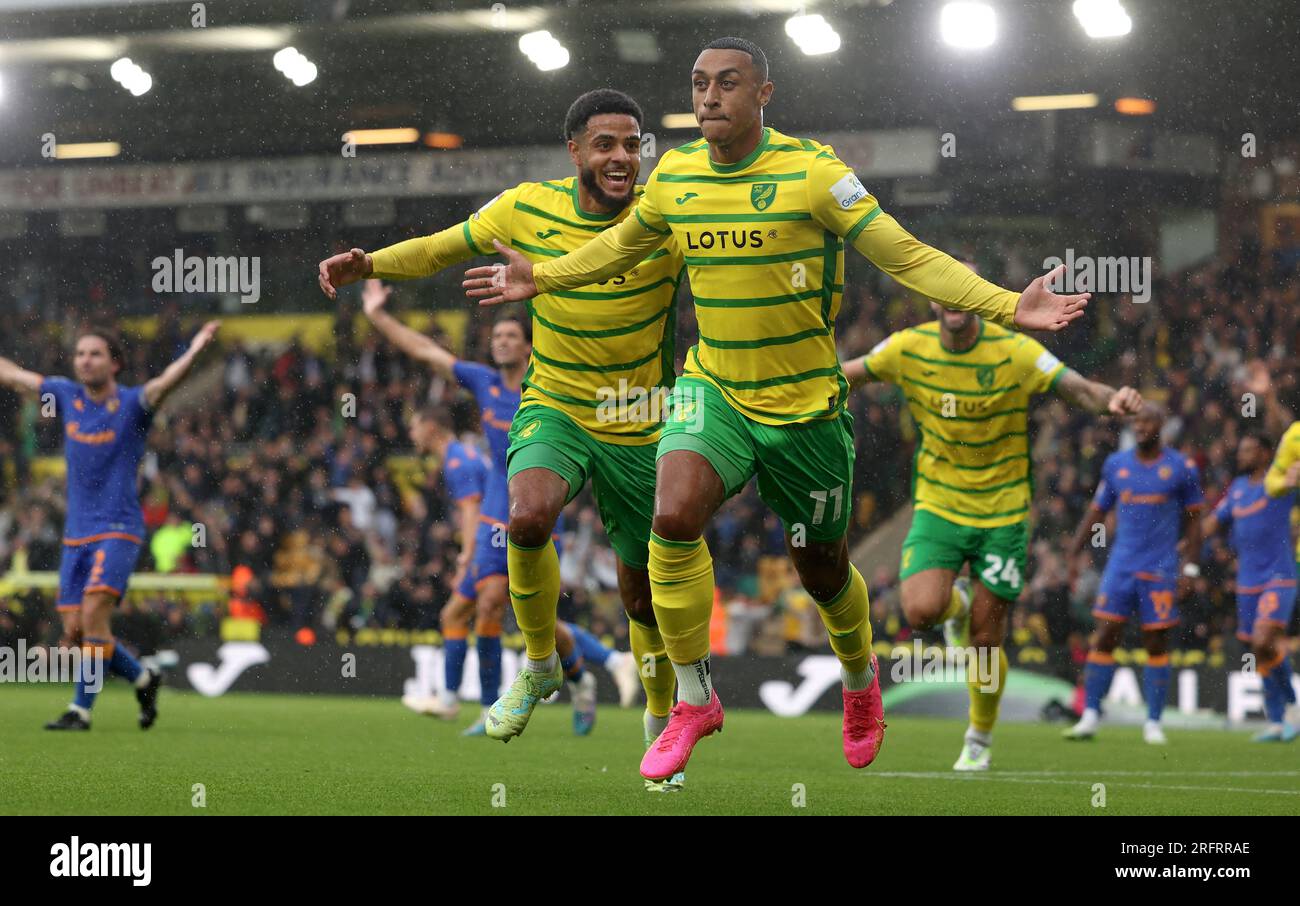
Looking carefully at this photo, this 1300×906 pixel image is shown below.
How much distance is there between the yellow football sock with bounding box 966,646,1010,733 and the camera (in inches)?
357

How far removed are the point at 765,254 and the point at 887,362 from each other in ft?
9.72

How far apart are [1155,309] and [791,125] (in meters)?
4.30

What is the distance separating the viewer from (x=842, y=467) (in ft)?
22.6

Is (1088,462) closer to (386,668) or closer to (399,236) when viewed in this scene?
(386,668)

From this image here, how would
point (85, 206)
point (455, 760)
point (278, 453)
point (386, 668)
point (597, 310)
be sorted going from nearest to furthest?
point (597, 310) < point (455, 760) < point (386, 668) < point (278, 453) < point (85, 206)

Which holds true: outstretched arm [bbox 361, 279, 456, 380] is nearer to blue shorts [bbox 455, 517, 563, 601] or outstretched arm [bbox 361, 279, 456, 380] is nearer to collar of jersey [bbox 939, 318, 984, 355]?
blue shorts [bbox 455, 517, 563, 601]

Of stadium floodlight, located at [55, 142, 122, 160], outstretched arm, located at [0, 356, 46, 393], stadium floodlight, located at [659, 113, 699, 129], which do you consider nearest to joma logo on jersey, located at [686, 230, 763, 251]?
outstretched arm, located at [0, 356, 46, 393]

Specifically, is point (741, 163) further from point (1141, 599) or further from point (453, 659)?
point (1141, 599)

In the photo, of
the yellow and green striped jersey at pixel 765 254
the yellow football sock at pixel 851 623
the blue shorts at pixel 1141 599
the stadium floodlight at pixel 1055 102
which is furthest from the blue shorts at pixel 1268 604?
the stadium floodlight at pixel 1055 102

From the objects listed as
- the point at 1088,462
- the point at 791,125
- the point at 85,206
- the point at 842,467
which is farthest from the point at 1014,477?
Answer: the point at 85,206

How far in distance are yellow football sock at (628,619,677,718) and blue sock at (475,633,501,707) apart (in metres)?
3.59

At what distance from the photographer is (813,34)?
Answer: 16688 millimetres

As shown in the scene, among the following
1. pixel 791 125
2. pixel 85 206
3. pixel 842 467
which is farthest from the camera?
pixel 85 206

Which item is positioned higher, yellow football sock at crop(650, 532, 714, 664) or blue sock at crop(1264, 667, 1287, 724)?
yellow football sock at crop(650, 532, 714, 664)
